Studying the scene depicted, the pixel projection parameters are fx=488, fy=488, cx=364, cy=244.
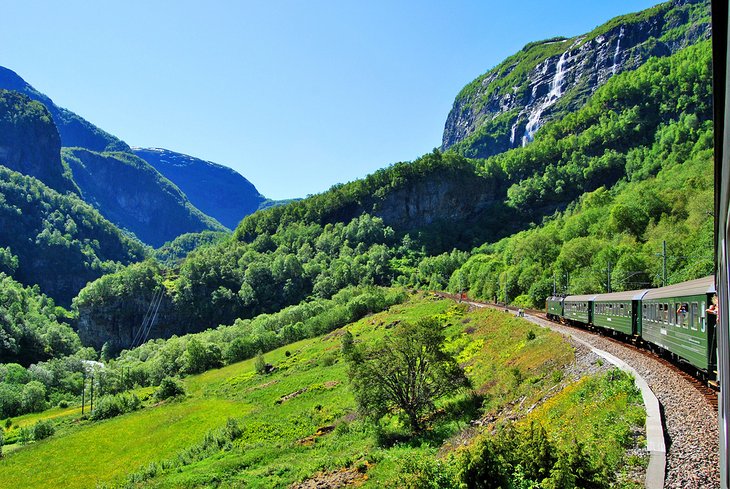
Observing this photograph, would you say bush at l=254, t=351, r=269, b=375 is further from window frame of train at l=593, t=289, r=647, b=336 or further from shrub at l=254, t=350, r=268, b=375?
window frame of train at l=593, t=289, r=647, b=336

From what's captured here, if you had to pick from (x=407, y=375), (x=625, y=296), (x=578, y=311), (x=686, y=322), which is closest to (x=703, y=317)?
(x=686, y=322)

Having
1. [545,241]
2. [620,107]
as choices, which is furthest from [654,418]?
[620,107]

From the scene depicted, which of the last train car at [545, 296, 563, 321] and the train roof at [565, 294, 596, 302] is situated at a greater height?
the train roof at [565, 294, 596, 302]

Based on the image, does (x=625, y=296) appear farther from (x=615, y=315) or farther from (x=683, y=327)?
(x=683, y=327)

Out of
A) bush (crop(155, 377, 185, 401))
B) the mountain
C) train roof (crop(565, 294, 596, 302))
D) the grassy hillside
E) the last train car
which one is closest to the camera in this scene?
the grassy hillside

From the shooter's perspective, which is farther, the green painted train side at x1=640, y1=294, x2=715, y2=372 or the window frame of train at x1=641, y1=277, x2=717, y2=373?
the green painted train side at x1=640, y1=294, x2=715, y2=372

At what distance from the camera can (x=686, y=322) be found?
1930 cm

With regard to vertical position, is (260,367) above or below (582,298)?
below

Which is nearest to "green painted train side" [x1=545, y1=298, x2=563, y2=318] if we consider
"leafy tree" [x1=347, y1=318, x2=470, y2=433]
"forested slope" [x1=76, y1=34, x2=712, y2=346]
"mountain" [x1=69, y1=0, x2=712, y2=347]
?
"leafy tree" [x1=347, y1=318, x2=470, y2=433]

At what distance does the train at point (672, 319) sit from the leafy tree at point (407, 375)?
38.0 ft

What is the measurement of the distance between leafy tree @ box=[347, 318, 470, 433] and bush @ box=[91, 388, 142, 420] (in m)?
51.4

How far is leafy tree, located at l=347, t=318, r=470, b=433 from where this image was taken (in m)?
33.5

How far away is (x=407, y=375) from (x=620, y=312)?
15040 mm

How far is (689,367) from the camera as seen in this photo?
21.7 meters
